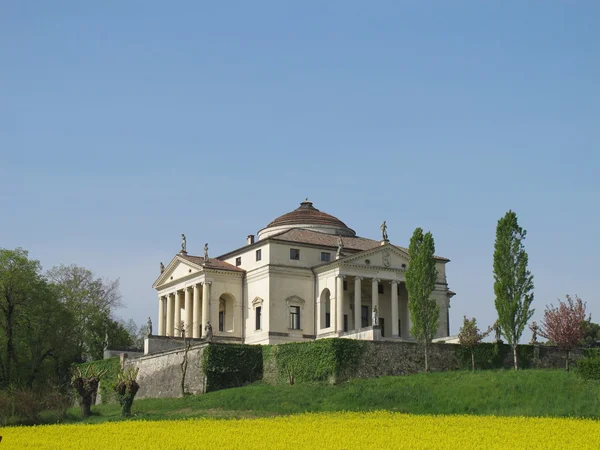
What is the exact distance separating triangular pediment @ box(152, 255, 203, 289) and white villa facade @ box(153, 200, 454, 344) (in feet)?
0.62

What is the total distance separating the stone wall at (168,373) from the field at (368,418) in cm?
261

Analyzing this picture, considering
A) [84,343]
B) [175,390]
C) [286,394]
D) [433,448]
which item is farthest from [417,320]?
[84,343]

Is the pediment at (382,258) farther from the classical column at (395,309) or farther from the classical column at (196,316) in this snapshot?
the classical column at (196,316)

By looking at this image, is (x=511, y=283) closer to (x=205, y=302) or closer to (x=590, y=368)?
(x=590, y=368)

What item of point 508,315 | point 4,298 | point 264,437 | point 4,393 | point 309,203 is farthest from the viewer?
point 309,203

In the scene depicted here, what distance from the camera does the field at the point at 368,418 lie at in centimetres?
3653

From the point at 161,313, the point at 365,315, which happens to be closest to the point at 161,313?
the point at 161,313

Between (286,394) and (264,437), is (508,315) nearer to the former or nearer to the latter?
(286,394)

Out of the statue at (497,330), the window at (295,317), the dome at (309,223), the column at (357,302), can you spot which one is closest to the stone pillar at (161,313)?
the dome at (309,223)

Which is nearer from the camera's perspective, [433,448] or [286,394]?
[433,448]

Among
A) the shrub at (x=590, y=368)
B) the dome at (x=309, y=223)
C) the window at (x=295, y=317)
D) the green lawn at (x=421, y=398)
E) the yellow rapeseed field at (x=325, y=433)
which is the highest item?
the dome at (x=309, y=223)

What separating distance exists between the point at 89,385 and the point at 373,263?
30.2 m

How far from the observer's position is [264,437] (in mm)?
37906

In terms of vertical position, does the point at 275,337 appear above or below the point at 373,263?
below
